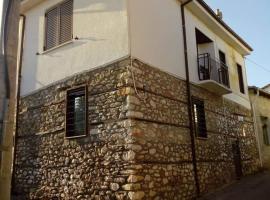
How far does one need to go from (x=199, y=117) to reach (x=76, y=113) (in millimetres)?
4077

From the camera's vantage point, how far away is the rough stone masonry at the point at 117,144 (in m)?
6.78

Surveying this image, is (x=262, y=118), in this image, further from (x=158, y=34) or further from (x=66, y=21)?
(x=66, y=21)

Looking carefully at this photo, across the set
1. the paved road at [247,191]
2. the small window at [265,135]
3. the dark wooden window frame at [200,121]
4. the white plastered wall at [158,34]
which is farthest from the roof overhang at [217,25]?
the paved road at [247,191]

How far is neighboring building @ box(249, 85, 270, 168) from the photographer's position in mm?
14125

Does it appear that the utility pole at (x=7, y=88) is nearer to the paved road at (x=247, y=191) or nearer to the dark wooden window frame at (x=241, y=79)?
the paved road at (x=247, y=191)

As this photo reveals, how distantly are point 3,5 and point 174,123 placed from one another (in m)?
5.86

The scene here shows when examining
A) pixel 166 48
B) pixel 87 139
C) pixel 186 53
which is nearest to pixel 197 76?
pixel 186 53

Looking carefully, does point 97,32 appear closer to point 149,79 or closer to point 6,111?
point 149,79

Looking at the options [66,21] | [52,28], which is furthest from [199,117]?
[52,28]

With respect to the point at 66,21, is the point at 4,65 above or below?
below

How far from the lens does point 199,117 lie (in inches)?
382

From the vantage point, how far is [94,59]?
7973 mm

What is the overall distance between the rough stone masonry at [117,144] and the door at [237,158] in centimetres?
179

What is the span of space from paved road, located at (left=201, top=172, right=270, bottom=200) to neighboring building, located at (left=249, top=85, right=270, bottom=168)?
3045 mm
